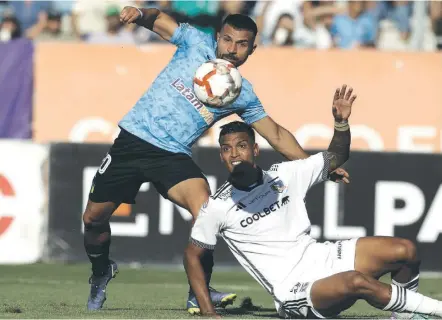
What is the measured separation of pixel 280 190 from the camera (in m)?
8.09

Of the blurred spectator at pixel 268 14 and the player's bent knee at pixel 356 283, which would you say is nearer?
the player's bent knee at pixel 356 283

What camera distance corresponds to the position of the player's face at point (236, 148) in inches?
313

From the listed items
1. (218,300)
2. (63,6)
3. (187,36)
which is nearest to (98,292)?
(218,300)

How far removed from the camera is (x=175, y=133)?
29.4ft

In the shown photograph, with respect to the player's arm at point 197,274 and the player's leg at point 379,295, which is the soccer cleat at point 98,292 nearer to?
the player's arm at point 197,274

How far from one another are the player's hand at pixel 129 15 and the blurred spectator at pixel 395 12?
852 cm

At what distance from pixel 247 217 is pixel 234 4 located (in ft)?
29.5

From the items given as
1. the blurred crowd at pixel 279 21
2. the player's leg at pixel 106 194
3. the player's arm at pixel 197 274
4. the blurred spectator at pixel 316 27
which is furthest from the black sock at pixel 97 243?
the blurred spectator at pixel 316 27

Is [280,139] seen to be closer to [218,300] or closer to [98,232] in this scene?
[218,300]

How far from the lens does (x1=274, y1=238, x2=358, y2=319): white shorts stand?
25.1ft

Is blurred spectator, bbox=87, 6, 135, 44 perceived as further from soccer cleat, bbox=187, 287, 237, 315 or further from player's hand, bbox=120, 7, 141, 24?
soccer cleat, bbox=187, 287, 237, 315

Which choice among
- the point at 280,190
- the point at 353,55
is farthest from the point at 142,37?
the point at 280,190

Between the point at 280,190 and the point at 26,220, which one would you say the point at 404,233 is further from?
the point at 280,190

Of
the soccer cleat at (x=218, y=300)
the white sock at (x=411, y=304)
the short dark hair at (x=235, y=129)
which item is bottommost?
the soccer cleat at (x=218, y=300)
